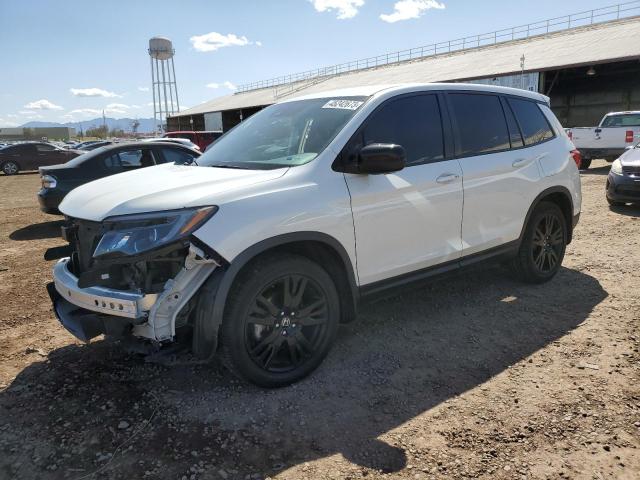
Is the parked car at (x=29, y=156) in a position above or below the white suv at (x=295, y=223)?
above

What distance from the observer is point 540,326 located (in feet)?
13.3

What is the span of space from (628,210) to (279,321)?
26.1 feet

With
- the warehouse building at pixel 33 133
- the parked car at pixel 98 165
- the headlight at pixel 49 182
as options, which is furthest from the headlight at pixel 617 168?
the warehouse building at pixel 33 133

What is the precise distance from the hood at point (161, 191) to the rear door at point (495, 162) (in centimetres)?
171

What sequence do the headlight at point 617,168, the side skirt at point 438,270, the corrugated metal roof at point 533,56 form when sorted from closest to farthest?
Result: the side skirt at point 438,270
the headlight at point 617,168
the corrugated metal roof at point 533,56

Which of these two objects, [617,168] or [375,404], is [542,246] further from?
[617,168]

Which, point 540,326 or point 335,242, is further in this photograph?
point 540,326

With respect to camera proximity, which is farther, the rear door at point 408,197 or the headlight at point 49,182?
the headlight at point 49,182

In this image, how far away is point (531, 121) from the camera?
481cm

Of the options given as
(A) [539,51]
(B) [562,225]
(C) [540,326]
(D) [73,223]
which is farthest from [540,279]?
(A) [539,51]

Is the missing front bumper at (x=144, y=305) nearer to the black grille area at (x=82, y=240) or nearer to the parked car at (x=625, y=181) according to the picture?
the black grille area at (x=82, y=240)

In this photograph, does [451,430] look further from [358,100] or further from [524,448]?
[358,100]

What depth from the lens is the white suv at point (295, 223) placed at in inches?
109

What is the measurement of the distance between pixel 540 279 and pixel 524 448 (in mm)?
2720
